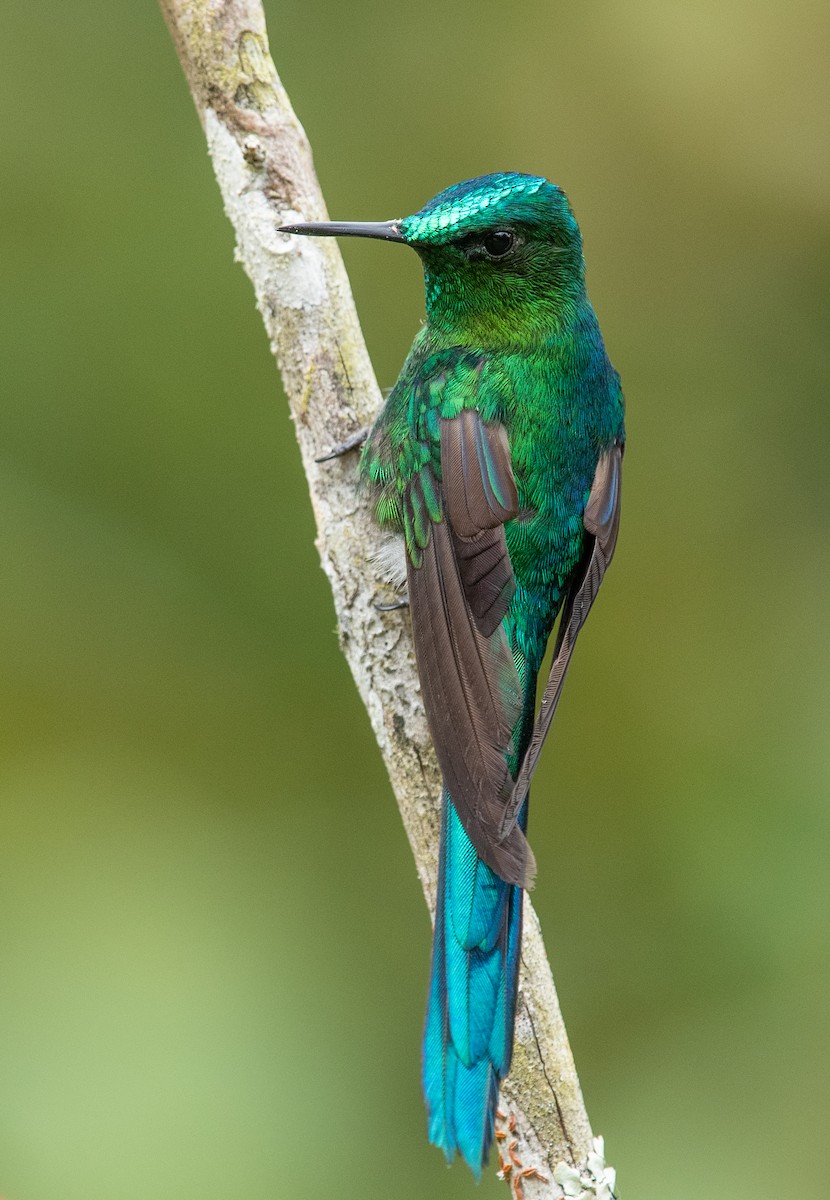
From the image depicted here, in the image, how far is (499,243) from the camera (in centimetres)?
252

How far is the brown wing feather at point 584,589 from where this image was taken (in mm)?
2180

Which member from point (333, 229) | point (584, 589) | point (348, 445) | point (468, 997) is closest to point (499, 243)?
point (333, 229)

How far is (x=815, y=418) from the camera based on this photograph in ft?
12.0

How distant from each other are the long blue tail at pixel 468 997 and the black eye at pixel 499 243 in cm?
105

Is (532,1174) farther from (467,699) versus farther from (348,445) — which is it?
(348,445)

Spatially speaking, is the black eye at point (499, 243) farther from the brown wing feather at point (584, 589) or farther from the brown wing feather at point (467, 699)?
the brown wing feather at point (467, 699)

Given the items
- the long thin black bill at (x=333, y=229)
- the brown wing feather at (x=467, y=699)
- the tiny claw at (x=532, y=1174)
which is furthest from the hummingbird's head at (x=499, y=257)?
the tiny claw at (x=532, y=1174)

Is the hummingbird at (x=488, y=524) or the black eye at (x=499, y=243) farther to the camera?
the black eye at (x=499, y=243)

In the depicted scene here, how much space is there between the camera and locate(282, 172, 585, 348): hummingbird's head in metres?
2.43

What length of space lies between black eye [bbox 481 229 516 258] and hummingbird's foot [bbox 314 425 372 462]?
0.40m

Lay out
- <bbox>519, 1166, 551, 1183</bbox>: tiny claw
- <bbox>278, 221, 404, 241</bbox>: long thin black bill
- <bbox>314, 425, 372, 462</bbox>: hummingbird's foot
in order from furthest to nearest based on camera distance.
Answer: <bbox>314, 425, 372, 462</bbox>: hummingbird's foot
<bbox>278, 221, 404, 241</bbox>: long thin black bill
<bbox>519, 1166, 551, 1183</bbox>: tiny claw

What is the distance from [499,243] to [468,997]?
53.6 inches

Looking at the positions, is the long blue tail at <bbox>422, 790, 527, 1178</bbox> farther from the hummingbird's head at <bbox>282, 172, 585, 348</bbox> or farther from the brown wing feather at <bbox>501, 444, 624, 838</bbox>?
the hummingbird's head at <bbox>282, 172, 585, 348</bbox>

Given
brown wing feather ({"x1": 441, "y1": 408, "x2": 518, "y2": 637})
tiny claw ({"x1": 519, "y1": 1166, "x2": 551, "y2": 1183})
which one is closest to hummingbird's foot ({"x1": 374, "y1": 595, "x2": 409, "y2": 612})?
brown wing feather ({"x1": 441, "y1": 408, "x2": 518, "y2": 637})
